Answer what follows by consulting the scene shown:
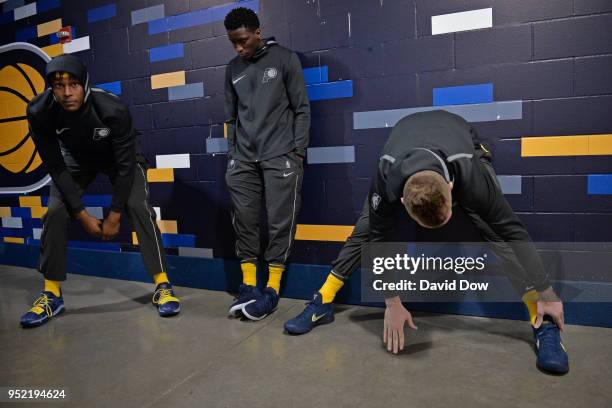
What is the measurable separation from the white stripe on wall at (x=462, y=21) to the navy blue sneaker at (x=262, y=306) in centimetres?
142

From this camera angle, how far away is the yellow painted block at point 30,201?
3.16m

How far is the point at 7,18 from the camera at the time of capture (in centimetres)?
317

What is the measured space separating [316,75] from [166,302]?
1.35 m

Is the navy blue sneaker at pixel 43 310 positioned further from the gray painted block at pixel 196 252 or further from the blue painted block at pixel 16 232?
the blue painted block at pixel 16 232

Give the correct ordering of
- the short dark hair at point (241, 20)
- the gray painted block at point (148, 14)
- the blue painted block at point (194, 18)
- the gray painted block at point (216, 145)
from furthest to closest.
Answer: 1. the gray painted block at point (148, 14)
2. the gray painted block at point (216, 145)
3. the blue painted block at point (194, 18)
4. the short dark hair at point (241, 20)

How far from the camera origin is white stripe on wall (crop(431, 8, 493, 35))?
1.84 meters

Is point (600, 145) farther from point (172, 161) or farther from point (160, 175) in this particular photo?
point (160, 175)

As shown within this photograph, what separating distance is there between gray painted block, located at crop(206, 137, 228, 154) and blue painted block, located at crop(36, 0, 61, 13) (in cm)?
154

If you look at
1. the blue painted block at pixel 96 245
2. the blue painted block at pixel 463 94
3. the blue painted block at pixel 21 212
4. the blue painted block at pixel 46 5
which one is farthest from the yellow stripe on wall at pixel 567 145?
the blue painted block at pixel 21 212

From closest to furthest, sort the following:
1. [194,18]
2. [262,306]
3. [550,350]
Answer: [550,350] → [262,306] → [194,18]

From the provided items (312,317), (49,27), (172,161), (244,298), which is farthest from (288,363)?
(49,27)

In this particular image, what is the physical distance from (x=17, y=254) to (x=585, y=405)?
3.64 m

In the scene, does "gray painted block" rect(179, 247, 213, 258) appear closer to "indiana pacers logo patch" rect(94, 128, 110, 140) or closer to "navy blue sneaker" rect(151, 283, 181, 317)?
"navy blue sneaker" rect(151, 283, 181, 317)

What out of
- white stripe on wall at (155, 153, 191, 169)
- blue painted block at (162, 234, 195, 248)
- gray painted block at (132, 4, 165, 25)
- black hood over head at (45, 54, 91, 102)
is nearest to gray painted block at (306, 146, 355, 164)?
white stripe on wall at (155, 153, 191, 169)
